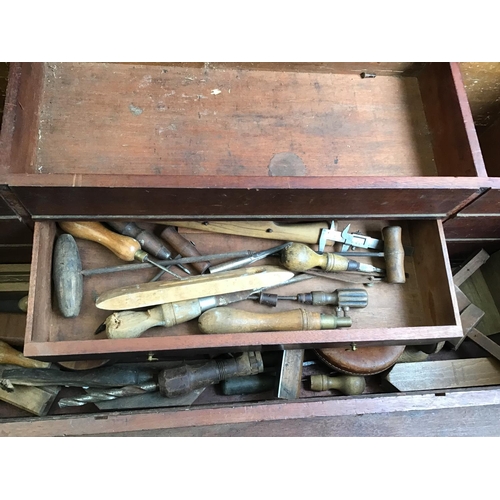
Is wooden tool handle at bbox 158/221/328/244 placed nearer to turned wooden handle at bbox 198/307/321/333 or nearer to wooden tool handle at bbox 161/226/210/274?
wooden tool handle at bbox 161/226/210/274

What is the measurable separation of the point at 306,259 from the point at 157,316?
37 cm

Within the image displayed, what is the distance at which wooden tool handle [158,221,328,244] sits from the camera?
1.13m

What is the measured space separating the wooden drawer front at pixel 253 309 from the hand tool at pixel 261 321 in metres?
0.04

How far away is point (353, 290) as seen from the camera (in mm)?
1126

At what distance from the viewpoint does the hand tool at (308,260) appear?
1.10m

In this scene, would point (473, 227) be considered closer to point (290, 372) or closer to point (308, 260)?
point (308, 260)

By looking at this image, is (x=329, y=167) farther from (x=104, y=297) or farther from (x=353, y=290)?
(x=104, y=297)

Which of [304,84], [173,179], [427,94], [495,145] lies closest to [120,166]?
[173,179]

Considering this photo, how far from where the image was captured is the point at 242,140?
1156 mm

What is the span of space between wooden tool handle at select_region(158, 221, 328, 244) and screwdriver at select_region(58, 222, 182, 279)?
0.11 metres

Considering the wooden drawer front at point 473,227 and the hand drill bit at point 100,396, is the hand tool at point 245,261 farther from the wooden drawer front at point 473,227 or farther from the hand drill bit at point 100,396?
the wooden drawer front at point 473,227

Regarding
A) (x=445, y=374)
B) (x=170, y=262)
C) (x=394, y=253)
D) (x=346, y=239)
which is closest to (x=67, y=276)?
(x=170, y=262)

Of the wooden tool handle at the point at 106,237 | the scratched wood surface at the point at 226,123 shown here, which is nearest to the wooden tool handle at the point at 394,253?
the scratched wood surface at the point at 226,123

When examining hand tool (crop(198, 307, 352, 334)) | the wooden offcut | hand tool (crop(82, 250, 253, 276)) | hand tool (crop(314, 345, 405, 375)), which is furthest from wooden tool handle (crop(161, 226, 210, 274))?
the wooden offcut
